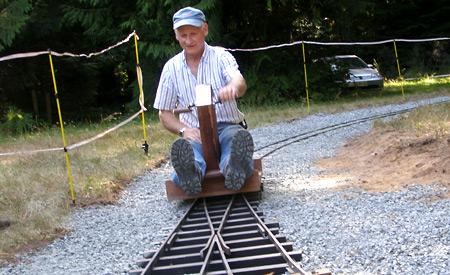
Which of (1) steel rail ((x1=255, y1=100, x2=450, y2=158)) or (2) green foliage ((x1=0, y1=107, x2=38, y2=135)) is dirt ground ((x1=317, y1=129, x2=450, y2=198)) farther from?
(2) green foliage ((x1=0, y1=107, x2=38, y2=135))

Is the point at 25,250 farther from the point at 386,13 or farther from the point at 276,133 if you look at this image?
the point at 386,13

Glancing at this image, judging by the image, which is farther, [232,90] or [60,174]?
[60,174]

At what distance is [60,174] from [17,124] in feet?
32.0

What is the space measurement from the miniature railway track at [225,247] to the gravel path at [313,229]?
0.69ft

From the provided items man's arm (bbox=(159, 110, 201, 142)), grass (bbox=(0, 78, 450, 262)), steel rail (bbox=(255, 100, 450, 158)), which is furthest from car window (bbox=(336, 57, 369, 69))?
man's arm (bbox=(159, 110, 201, 142))

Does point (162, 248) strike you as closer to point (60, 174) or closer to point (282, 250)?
point (282, 250)

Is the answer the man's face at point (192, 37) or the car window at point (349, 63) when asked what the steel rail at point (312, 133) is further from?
the car window at point (349, 63)

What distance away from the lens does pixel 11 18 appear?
16.8 metres

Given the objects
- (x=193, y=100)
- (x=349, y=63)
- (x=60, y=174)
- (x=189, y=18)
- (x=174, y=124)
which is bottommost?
(x=60, y=174)

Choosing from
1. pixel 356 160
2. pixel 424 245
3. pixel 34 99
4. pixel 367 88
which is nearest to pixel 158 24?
pixel 34 99

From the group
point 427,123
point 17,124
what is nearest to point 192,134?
point 427,123

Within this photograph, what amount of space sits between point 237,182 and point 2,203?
290 centimetres

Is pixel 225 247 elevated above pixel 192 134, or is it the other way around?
pixel 192 134

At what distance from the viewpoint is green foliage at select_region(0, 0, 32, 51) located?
1673 centimetres
